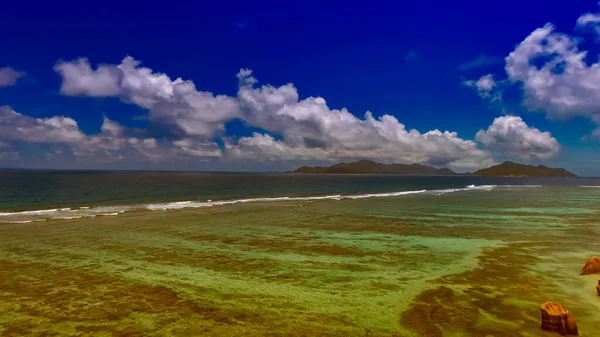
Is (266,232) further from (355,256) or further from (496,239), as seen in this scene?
(496,239)

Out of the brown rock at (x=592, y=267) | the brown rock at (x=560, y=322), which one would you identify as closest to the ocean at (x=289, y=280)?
the brown rock at (x=560, y=322)

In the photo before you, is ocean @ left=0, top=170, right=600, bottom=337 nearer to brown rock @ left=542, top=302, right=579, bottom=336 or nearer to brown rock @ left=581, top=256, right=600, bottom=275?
brown rock @ left=542, top=302, right=579, bottom=336

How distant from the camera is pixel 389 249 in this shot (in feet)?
72.0

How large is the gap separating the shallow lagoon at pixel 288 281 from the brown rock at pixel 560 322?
33 centimetres

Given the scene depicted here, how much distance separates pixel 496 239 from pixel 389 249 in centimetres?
879

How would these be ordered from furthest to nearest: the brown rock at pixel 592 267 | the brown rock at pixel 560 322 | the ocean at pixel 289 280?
the brown rock at pixel 592 267 < the ocean at pixel 289 280 < the brown rock at pixel 560 322

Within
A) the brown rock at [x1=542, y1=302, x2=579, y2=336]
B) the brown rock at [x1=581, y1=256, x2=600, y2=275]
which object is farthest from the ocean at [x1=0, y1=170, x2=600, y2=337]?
the brown rock at [x1=581, y1=256, x2=600, y2=275]

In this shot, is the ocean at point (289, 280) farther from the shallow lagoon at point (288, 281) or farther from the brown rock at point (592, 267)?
the brown rock at point (592, 267)

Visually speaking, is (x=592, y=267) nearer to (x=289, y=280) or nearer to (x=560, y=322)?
(x=560, y=322)

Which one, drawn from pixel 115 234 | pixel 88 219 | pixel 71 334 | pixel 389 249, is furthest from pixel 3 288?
pixel 88 219

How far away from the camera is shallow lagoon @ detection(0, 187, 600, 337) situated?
10.9 meters

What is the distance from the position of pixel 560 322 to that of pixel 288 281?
906cm

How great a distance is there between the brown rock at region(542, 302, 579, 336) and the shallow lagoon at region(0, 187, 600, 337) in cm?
33

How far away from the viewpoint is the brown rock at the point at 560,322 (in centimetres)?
1009
